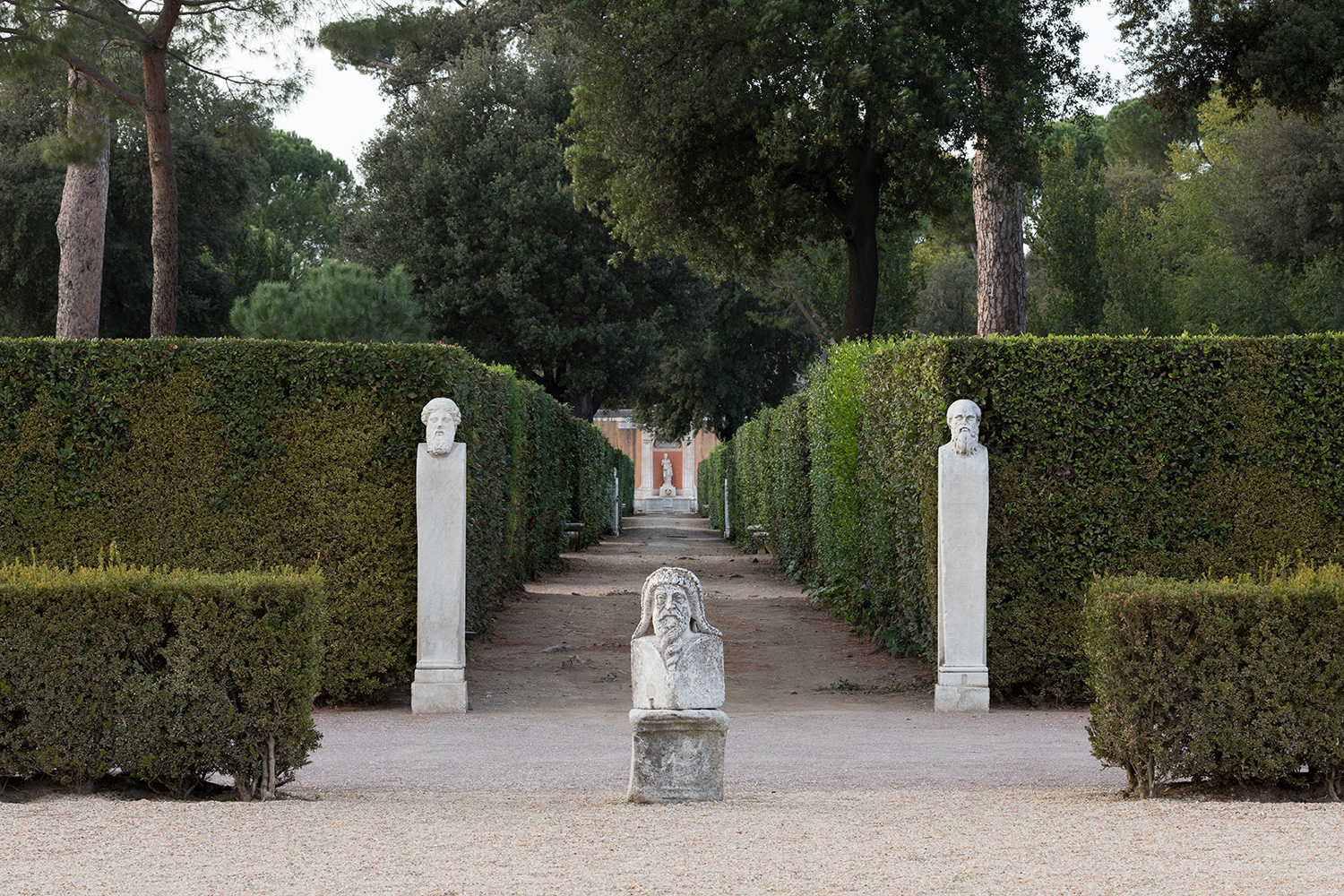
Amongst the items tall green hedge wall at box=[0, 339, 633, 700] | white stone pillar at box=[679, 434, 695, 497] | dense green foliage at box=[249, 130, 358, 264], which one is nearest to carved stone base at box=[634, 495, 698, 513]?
white stone pillar at box=[679, 434, 695, 497]

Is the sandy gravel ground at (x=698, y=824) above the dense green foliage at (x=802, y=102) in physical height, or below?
below

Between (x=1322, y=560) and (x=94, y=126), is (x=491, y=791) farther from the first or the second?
(x=94, y=126)

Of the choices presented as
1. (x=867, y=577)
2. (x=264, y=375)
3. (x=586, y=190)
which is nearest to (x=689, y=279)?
(x=586, y=190)

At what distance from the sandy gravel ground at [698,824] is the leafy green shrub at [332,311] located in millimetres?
13983

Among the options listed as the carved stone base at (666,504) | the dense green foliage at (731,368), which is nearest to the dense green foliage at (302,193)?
the dense green foliage at (731,368)

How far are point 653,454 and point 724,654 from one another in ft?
183

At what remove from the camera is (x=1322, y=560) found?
28.5ft

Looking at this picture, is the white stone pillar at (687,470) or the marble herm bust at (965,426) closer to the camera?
the marble herm bust at (965,426)

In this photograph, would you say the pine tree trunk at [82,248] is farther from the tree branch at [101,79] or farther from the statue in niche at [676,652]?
the statue in niche at [676,652]

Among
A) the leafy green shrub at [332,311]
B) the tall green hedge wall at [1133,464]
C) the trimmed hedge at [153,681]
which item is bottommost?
the trimmed hedge at [153,681]

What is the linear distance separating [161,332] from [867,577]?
8357 mm

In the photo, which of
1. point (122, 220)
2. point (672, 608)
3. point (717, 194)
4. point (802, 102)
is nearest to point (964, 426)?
point (672, 608)

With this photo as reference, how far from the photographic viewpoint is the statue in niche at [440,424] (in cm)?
858

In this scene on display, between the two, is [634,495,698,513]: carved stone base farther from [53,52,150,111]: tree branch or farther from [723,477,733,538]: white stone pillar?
[53,52,150,111]: tree branch
